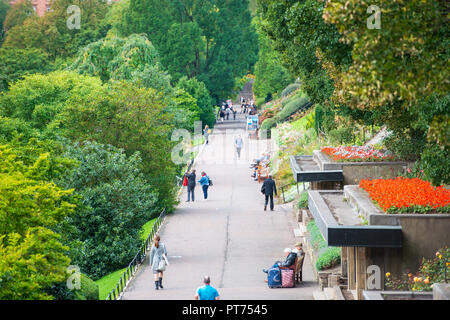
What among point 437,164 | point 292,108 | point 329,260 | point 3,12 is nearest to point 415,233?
point 437,164

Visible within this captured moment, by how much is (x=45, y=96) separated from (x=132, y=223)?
1754cm

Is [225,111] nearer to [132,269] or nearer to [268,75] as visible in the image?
[268,75]

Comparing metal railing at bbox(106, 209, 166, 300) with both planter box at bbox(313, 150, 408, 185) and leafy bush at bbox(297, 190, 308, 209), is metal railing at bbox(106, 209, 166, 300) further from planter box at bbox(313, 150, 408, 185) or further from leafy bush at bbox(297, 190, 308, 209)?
planter box at bbox(313, 150, 408, 185)

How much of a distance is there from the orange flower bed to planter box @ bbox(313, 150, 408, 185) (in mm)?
6433

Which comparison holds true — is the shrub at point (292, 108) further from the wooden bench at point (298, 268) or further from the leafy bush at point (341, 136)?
the wooden bench at point (298, 268)

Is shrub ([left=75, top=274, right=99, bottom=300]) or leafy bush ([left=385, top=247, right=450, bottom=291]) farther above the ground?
leafy bush ([left=385, top=247, right=450, bottom=291])

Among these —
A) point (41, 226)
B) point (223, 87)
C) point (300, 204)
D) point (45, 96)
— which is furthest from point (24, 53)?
point (41, 226)

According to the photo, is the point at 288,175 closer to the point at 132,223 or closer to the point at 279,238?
the point at 279,238

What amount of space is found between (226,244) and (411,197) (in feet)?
33.6

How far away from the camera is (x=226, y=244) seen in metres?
25.6

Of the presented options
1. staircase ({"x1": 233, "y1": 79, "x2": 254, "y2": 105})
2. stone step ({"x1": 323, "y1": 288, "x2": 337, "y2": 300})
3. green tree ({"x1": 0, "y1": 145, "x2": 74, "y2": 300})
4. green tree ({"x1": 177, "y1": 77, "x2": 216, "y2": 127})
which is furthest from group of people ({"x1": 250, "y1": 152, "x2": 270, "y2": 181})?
staircase ({"x1": 233, "y1": 79, "x2": 254, "y2": 105})

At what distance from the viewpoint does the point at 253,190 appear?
3797 cm

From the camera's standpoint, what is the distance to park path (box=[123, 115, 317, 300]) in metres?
19.5

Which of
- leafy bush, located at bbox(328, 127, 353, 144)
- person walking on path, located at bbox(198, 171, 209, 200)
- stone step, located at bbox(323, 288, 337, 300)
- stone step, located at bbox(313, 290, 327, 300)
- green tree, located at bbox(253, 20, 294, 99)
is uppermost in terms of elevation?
green tree, located at bbox(253, 20, 294, 99)
